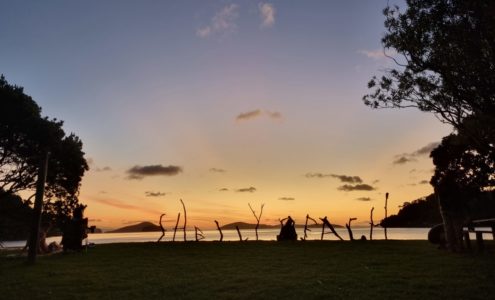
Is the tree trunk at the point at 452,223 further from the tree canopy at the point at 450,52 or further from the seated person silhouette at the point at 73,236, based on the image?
the seated person silhouette at the point at 73,236

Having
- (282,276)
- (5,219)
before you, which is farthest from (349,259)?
(5,219)

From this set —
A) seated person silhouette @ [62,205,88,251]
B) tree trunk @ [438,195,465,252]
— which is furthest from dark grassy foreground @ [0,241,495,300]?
seated person silhouette @ [62,205,88,251]

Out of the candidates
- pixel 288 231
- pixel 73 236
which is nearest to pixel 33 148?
pixel 73 236

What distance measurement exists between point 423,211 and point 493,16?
2176 inches

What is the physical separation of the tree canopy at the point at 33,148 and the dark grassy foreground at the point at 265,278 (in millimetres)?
13993

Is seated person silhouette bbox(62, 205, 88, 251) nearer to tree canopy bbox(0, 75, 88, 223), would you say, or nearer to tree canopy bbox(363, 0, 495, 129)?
tree canopy bbox(0, 75, 88, 223)

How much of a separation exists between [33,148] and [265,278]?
1009 inches

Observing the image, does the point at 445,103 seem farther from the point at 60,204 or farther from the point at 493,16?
the point at 60,204

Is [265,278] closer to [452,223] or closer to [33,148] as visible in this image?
[452,223]

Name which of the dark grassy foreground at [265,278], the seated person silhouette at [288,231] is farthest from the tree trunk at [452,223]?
the seated person silhouette at [288,231]

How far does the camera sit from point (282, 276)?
15.4 m

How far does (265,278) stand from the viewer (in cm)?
1492

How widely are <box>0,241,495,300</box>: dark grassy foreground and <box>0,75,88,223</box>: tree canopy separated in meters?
14.0

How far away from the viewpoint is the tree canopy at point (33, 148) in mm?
32438
